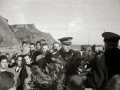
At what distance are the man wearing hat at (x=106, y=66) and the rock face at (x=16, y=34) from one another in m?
35.9

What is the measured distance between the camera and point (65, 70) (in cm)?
249

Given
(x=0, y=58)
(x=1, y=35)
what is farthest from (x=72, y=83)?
(x=1, y=35)

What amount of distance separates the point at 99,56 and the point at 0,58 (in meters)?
3.12

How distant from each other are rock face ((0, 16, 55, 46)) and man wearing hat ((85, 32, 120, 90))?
118ft

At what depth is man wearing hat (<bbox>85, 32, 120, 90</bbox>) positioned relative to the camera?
2240 millimetres

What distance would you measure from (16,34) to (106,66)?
2590 inches

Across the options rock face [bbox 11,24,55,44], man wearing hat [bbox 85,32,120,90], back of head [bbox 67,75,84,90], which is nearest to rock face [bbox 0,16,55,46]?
rock face [bbox 11,24,55,44]

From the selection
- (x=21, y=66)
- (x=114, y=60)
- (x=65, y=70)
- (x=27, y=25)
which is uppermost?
(x=27, y=25)

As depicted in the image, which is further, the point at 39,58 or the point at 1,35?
the point at 1,35

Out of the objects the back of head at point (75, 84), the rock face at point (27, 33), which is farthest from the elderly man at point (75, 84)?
the rock face at point (27, 33)

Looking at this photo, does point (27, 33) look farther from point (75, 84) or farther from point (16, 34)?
point (75, 84)

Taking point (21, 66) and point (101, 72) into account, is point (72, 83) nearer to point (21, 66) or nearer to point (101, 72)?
point (101, 72)

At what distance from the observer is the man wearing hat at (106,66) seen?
2240 millimetres

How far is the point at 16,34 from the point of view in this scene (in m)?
65.3
